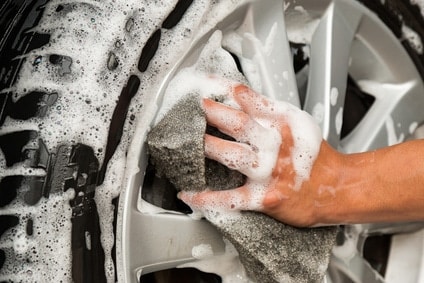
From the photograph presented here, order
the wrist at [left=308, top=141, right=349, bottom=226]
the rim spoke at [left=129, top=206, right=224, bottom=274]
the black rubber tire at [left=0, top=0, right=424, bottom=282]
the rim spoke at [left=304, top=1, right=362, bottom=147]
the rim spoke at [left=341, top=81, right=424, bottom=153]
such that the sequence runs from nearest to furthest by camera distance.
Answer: the black rubber tire at [left=0, top=0, right=424, bottom=282] < the rim spoke at [left=129, top=206, right=224, bottom=274] < the wrist at [left=308, top=141, right=349, bottom=226] < the rim spoke at [left=304, top=1, right=362, bottom=147] < the rim spoke at [left=341, top=81, right=424, bottom=153]

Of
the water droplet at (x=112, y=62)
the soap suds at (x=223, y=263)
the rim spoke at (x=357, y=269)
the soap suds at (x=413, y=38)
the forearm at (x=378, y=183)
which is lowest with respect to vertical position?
the rim spoke at (x=357, y=269)

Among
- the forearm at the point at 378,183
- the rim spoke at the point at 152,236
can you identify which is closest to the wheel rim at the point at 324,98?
the rim spoke at the point at 152,236

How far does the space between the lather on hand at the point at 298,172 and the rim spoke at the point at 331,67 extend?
106mm

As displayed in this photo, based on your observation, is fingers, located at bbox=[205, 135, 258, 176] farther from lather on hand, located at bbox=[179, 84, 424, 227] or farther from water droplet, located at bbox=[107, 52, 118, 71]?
water droplet, located at bbox=[107, 52, 118, 71]

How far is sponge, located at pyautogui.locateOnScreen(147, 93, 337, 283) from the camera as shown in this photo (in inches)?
36.0

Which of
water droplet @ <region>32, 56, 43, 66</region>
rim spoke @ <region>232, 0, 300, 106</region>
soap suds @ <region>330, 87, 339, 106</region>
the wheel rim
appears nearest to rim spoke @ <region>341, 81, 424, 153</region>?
the wheel rim

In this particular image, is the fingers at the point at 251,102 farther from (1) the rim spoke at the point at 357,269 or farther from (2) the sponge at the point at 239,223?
(1) the rim spoke at the point at 357,269

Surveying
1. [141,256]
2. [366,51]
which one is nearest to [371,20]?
[366,51]

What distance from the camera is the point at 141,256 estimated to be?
937 millimetres

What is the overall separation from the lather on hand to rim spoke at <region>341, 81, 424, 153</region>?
0.18 metres

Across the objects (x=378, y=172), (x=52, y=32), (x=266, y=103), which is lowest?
(x=378, y=172)

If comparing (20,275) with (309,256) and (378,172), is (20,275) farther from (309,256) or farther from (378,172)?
(378,172)

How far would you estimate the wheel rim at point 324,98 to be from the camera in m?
0.94

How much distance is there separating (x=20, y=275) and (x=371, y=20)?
0.79 metres
